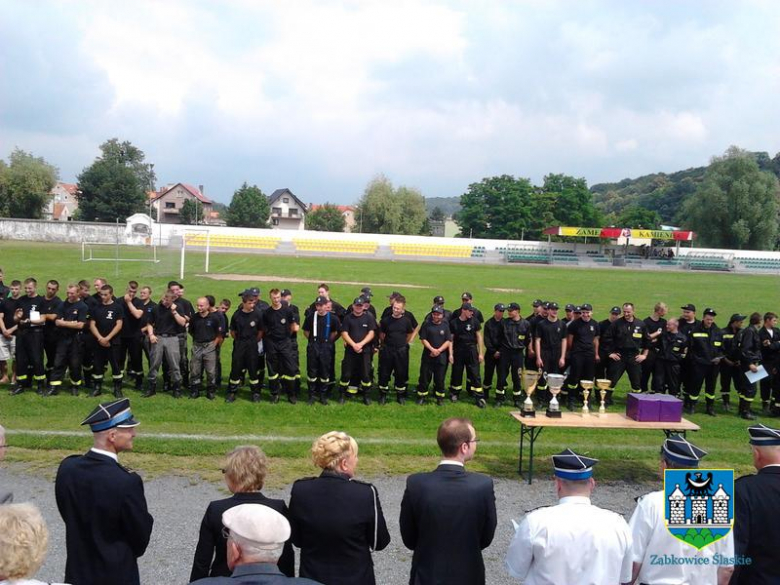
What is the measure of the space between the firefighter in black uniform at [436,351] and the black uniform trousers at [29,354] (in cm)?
656

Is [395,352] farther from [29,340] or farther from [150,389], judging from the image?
[29,340]

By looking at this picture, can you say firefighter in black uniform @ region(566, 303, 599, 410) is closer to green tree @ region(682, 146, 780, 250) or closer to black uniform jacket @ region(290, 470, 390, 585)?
black uniform jacket @ region(290, 470, 390, 585)

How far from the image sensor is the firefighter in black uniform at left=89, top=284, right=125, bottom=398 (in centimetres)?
1046

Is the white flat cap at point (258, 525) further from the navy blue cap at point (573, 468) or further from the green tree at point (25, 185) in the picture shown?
the green tree at point (25, 185)

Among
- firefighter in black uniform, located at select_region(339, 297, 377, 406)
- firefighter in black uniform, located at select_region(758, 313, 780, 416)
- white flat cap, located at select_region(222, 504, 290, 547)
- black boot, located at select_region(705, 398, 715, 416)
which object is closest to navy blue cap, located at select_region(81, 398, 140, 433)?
white flat cap, located at select_region(222, 504, 290, 547)

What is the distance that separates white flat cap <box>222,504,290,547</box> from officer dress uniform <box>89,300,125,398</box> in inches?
348

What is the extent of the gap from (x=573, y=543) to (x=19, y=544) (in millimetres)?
2571

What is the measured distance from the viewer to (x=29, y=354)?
10445 millimetres

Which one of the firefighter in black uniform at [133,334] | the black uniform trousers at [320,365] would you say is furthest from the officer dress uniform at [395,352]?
the firefighter in black uniform at [133,334]

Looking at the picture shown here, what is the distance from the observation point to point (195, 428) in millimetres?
9102

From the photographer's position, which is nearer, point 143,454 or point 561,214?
point 143,454

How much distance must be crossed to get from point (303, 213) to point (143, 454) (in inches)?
4178

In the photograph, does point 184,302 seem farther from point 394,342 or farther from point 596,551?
point 596,551

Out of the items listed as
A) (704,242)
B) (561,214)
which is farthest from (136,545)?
(561,214)
